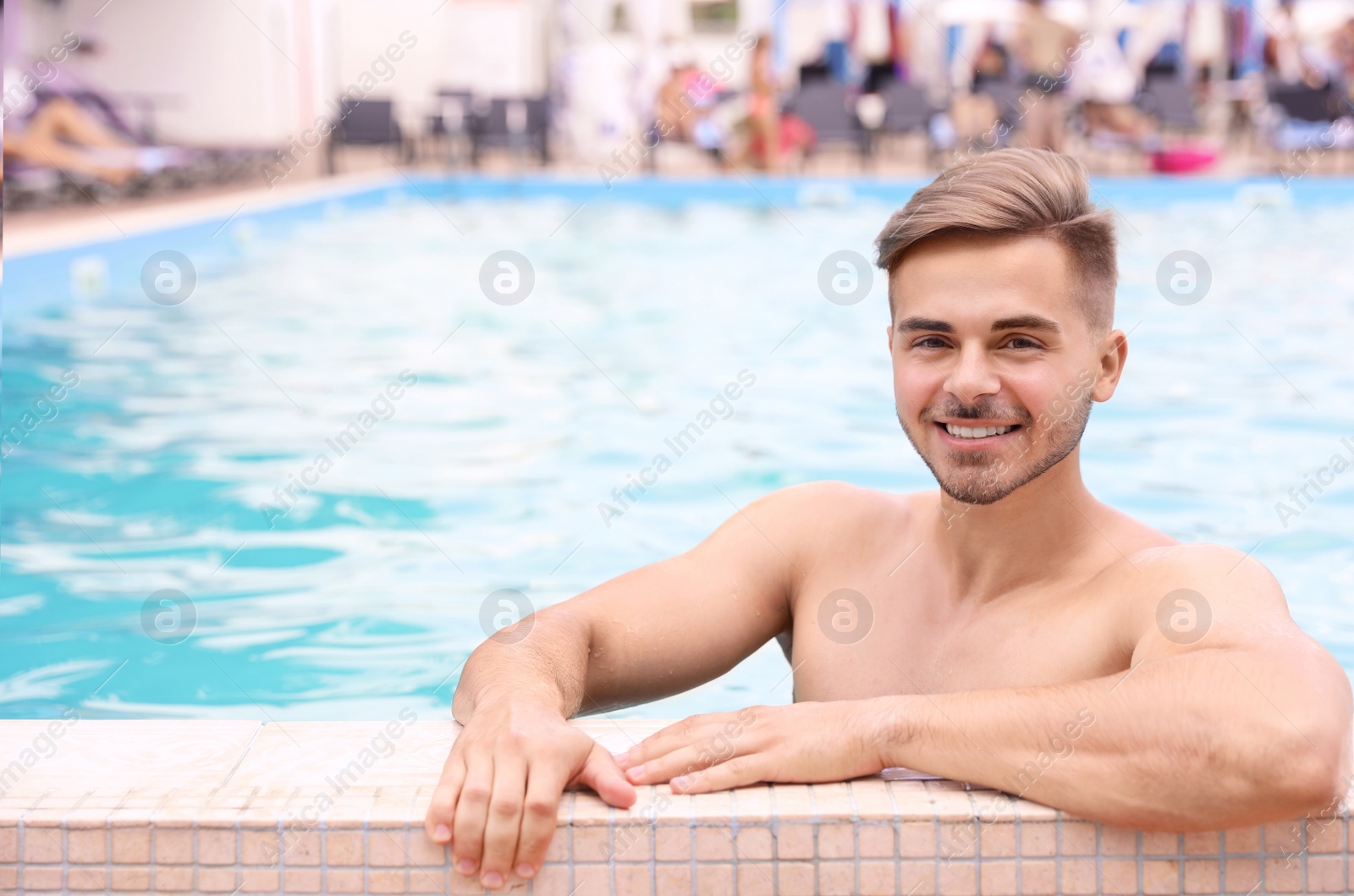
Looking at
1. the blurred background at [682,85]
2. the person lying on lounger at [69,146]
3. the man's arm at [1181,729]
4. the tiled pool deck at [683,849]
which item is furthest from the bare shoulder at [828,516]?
the blurred background at [682,85]

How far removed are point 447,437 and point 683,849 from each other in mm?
4184

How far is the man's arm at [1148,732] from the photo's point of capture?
1466 millimetres

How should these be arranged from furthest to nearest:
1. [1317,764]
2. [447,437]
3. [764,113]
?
[764,113] → [447,437] → [1317,764]

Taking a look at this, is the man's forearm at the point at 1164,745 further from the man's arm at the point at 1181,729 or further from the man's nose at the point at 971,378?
the man's nose at the point at 971,378

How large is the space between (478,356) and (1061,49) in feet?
34.3

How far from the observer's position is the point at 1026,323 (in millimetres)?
1831

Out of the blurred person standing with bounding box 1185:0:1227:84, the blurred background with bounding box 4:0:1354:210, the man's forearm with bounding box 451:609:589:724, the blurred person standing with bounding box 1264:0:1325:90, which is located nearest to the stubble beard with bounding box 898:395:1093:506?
the man's forearm with bounding box 451:609:589:724

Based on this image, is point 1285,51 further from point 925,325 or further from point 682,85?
point 925,325

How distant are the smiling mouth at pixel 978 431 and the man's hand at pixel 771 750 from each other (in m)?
0.39

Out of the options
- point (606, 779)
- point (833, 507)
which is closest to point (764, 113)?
point (833, 507)

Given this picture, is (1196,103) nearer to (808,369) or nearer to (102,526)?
(808,369)

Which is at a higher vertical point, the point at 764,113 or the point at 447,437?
the point at 764,113

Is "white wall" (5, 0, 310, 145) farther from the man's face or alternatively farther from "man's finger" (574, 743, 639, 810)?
"man's finger" (574, 743, 639, 810)

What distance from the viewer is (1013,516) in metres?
2.00
